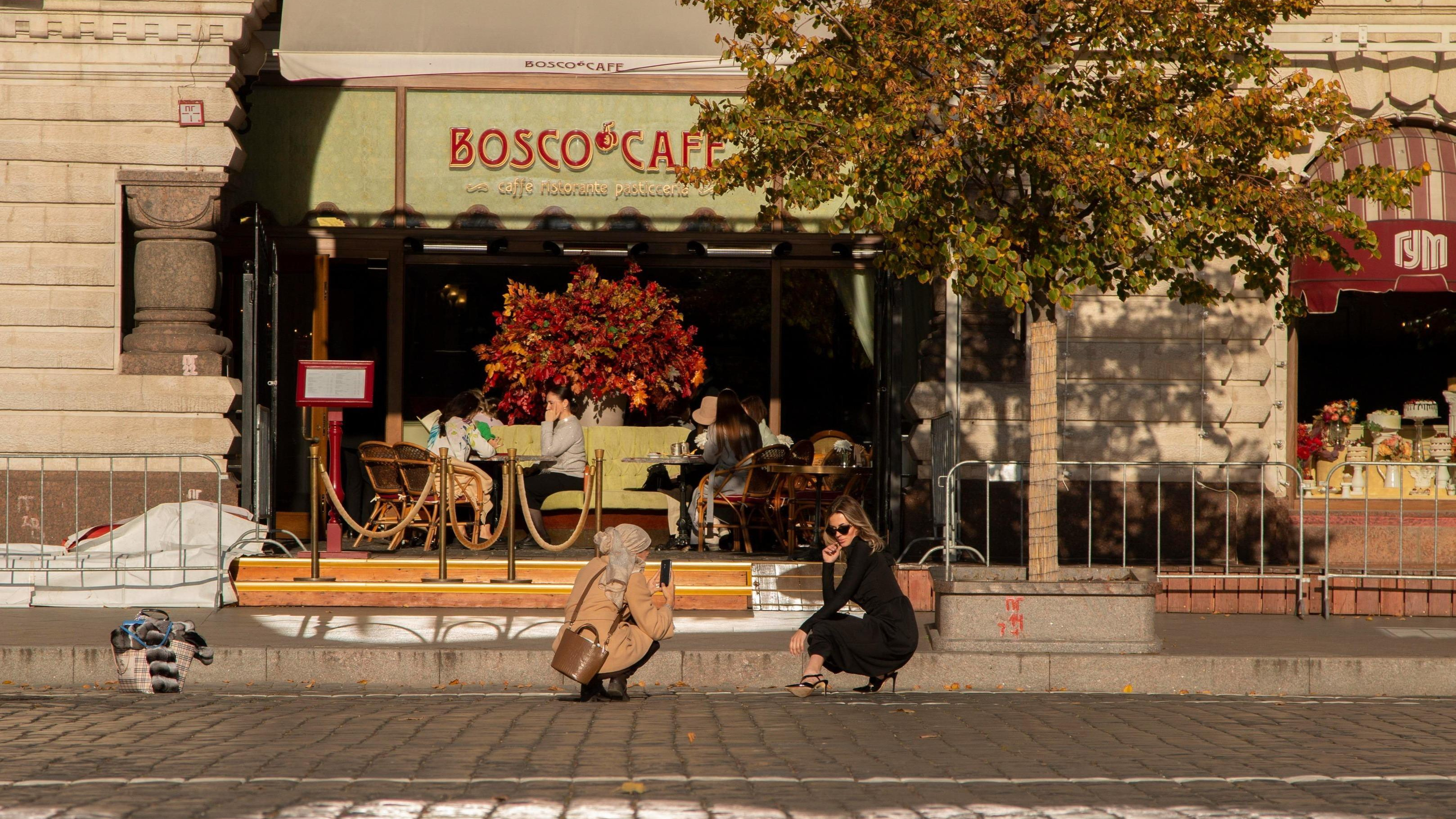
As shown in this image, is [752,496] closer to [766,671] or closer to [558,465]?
[558,465]

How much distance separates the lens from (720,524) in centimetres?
1404

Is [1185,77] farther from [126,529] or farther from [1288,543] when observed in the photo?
[126,529]

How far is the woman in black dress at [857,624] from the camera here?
8719 mm

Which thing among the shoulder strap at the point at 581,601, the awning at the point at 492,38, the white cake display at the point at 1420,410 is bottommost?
the shoulder strap at the point at 581,601

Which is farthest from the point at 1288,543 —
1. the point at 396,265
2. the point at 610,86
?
the point at 396,265

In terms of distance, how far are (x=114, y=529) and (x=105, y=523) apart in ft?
2.74

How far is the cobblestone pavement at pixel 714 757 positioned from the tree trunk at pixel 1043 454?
53.0 inches

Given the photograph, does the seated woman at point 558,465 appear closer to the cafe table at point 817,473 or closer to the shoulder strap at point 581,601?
the cafe table at point 817,473

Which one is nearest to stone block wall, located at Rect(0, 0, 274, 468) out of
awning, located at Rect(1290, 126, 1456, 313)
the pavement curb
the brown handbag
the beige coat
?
the pavement curb

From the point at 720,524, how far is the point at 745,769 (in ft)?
25.8

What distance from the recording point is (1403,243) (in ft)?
42.8

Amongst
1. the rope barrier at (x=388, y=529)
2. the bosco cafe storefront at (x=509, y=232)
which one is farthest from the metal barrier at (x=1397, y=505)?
the rope barrier at (x=388, y=529)

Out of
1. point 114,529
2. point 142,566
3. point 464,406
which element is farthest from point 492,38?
point 142,566

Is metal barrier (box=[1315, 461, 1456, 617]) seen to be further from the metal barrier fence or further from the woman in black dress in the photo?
the metal barrier fence
